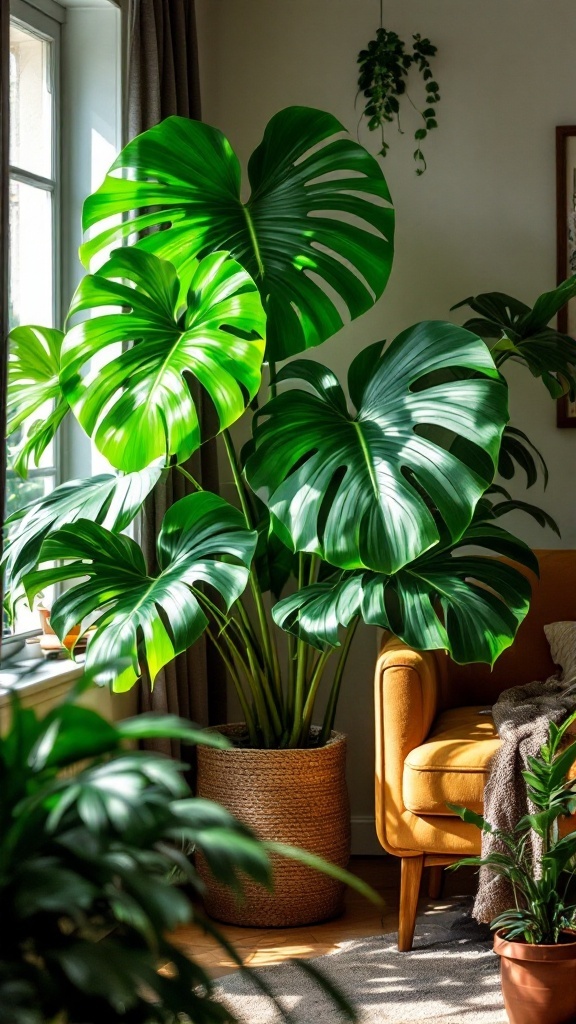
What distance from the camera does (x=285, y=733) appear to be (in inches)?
114

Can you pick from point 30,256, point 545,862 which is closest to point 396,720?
point 545,862

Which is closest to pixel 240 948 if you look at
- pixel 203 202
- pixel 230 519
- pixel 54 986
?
Answer: pixel 230 519

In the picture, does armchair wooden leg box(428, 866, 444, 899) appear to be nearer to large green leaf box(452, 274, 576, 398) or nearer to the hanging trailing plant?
large green leaf box(452, 274, 576, 398)

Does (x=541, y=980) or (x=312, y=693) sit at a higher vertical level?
(x=312, y=693)

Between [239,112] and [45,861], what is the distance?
132 inches

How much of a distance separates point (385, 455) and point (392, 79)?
1841 millimetres

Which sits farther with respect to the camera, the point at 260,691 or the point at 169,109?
the point at 169,109

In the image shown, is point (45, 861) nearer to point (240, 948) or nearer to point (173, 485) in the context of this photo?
point (240, 948)

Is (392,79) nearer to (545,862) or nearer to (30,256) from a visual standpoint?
(30,256)

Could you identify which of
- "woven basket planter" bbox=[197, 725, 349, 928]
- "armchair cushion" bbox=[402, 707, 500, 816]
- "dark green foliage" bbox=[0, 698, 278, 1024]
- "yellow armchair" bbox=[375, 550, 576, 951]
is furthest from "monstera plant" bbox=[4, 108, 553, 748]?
"dark green foliage" bbox=[0, 698, 278, 1024]

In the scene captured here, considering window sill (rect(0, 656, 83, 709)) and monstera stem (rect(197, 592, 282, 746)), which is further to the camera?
monstera stem (rect(197, 592, 282, 746))

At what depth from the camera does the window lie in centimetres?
288

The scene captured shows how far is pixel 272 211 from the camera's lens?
2.72 metres

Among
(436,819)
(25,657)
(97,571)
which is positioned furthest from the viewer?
(25,657)
